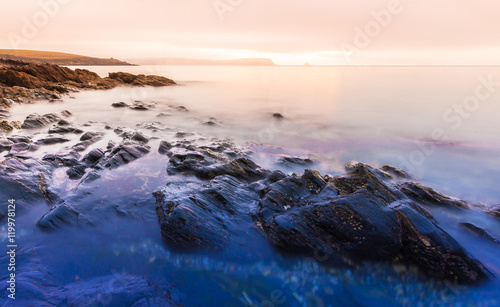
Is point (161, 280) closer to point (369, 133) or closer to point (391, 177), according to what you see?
point (391, 177)

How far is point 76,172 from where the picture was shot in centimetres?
833

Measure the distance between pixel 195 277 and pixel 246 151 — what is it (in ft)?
24.4

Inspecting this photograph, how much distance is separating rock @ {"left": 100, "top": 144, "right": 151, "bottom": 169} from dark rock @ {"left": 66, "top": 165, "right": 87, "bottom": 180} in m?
0.70

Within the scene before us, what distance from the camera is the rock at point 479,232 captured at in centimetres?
598

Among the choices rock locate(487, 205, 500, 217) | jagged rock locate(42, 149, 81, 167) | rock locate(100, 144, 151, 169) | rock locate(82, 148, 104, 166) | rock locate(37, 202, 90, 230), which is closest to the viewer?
rock locate(37, 202, 90, 230)

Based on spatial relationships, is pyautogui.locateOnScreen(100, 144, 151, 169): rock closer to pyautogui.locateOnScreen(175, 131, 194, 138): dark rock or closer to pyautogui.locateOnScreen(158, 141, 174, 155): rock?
pyautogui.locateOnScreen(158, 141, 174, 155): rock

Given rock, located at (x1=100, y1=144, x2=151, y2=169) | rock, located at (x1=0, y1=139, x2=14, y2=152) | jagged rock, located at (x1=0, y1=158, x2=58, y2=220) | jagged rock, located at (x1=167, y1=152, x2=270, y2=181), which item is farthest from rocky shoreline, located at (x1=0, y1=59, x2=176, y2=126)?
jagged rock, located at (x1=167, y1=152, x2=270, y2=181)

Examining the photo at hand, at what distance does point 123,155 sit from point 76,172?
1.70 metres

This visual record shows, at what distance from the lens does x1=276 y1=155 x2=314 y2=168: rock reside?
10.3 m

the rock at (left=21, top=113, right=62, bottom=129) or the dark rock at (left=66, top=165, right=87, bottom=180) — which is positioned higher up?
the dark rock at (left=66, top=165, right=87, bottom=180)

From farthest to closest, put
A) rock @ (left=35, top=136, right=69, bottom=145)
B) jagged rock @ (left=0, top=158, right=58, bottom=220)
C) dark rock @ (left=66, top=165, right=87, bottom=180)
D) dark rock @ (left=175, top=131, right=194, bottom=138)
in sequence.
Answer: dark rock @ (left=175, top=131, right=194, bottom=138), rock @ (left=35, top=136, right=69, bottom=145), dark rock @ (left=66, top=165, right=87, bottom=180), jagged rock @ (left=0, top=158, right=58, bottom=220)

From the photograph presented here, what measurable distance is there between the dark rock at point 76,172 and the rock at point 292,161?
23.8 feet

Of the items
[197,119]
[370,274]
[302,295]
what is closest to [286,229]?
[302,295]

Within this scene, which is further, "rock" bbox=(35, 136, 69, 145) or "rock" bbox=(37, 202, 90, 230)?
"rock" bbox=(35, 136, 69, 145)
